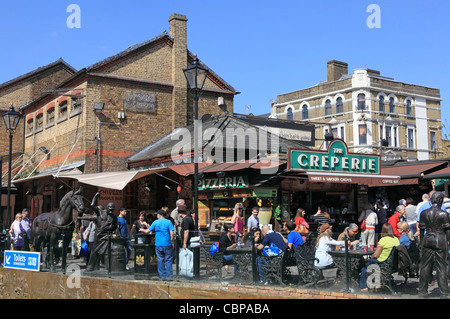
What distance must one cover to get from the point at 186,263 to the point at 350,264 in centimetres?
359

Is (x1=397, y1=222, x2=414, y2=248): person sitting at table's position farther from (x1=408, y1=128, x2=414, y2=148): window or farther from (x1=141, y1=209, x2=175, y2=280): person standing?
(x1=408, y1=128, x2=414, y2=148): window

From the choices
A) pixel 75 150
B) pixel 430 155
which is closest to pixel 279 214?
pixel 75 150

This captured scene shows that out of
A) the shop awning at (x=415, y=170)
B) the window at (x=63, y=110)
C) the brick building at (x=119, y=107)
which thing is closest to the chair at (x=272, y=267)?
the shop awning at (x=415, y=170)

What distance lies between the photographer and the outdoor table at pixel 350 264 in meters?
8.49

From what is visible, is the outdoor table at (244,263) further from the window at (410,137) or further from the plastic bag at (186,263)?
the window at (410,137)

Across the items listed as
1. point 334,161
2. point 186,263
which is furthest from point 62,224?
point 334,161

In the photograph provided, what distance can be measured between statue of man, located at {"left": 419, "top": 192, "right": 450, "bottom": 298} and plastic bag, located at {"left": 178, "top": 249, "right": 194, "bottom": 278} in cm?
449

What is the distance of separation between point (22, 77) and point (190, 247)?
82.1ft

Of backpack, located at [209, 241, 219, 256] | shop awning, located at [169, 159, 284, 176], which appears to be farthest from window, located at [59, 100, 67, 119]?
backpack, located at [209, 241, 219, 256]

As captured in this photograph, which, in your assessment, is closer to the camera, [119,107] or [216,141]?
[216,141]

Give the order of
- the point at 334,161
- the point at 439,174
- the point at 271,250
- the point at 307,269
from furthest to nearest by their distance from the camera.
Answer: the point at 439,174, the point at 334,161, the point at 271,250, the point at 307,269

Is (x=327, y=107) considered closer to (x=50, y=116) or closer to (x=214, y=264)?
(x=50, y=116)

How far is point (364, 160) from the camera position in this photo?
17281mm

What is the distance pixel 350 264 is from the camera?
859cm
